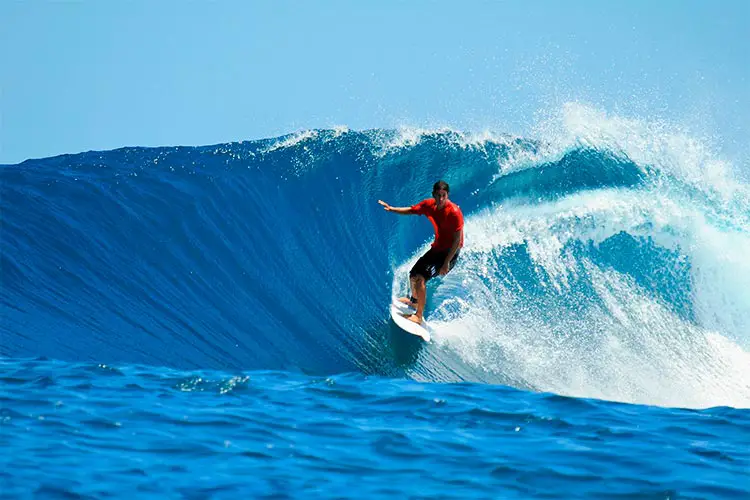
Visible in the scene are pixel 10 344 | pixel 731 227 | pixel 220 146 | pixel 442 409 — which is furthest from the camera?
pixel 220 146

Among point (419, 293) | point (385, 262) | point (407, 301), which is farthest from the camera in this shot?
point (385, 262)

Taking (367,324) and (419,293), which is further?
(367,324)

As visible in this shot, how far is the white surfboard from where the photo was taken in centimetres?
949

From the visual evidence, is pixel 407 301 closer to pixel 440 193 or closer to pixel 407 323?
pixel 407 323

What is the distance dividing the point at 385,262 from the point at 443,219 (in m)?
2.33

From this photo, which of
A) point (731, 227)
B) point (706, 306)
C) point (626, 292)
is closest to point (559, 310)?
point (626, 292)

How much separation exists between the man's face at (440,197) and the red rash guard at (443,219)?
4cm

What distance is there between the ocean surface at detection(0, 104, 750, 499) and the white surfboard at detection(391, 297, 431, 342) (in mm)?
134

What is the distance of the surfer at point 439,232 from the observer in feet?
29.8

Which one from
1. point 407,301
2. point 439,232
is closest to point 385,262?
point 407,301

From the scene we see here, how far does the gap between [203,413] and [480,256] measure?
5.87 m

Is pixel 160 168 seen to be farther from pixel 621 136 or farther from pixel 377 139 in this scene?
pixel 621 136

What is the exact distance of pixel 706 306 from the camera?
37.6ft

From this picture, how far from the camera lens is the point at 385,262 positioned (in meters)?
11.4
